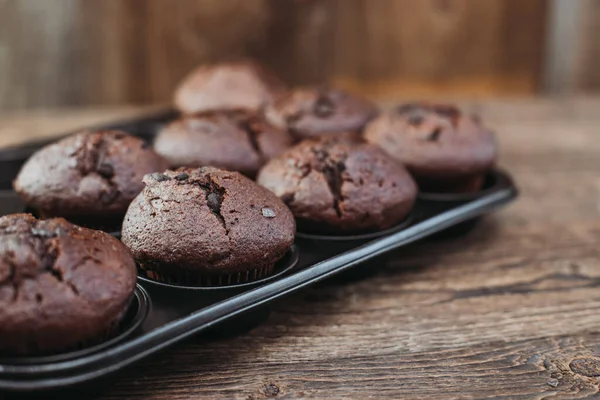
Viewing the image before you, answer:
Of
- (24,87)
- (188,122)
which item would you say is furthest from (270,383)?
(24,87)

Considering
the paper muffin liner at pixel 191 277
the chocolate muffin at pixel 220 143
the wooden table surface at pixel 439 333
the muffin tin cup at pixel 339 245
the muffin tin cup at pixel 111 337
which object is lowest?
the wooden table surface at pixel 439 333

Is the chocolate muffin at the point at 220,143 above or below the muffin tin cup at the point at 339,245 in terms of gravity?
above

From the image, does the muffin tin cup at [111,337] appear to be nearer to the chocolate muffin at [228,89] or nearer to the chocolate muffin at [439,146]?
the chocolate muffin at [439,146]

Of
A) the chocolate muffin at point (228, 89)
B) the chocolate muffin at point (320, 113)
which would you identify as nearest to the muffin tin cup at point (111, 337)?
the chocolate muffin at point (320, 113)

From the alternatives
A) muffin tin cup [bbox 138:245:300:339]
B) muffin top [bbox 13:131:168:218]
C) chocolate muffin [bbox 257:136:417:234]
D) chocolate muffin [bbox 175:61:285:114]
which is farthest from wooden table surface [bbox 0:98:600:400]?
chocolate muffin [bbox 175:61:285:114]

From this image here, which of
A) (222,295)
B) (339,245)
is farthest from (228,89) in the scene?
(222,295)

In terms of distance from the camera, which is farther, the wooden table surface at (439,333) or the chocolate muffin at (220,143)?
the chocolate muffin at (220,143)

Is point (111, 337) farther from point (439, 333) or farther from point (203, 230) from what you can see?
point (439, 333)
